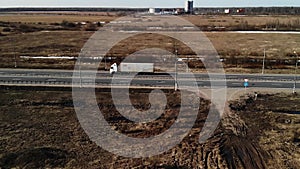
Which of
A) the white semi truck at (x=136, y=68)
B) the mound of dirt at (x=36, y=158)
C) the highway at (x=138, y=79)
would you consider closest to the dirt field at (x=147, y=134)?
the mound of dirt at (x=36, y=158)

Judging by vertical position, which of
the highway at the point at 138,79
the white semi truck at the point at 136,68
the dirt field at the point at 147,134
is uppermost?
the white semi truck at the point at 136,68

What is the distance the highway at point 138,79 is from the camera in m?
39.0

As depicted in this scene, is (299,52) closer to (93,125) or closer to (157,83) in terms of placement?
(157,83)

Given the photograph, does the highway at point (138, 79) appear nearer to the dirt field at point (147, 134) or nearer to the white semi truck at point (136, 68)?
the white semi truck at point (136, 68)

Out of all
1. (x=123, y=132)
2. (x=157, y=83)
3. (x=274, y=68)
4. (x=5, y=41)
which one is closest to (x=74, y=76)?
(x=157, y=83)

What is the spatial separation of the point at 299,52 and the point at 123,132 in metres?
47.2

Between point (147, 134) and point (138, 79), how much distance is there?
16.6 meters

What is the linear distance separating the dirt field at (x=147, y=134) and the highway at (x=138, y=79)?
4.53m

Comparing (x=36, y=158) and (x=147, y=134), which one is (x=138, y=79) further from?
(x=36, y=158)

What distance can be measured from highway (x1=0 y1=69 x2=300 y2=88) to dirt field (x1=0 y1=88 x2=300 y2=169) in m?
4.53

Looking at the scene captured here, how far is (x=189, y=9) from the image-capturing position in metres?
199

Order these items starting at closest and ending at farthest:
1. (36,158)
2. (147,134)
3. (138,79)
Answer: (36,158) → (147,134) → (138,79)

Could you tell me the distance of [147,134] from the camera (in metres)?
25.5

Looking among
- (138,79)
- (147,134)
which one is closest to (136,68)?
(138,79)
